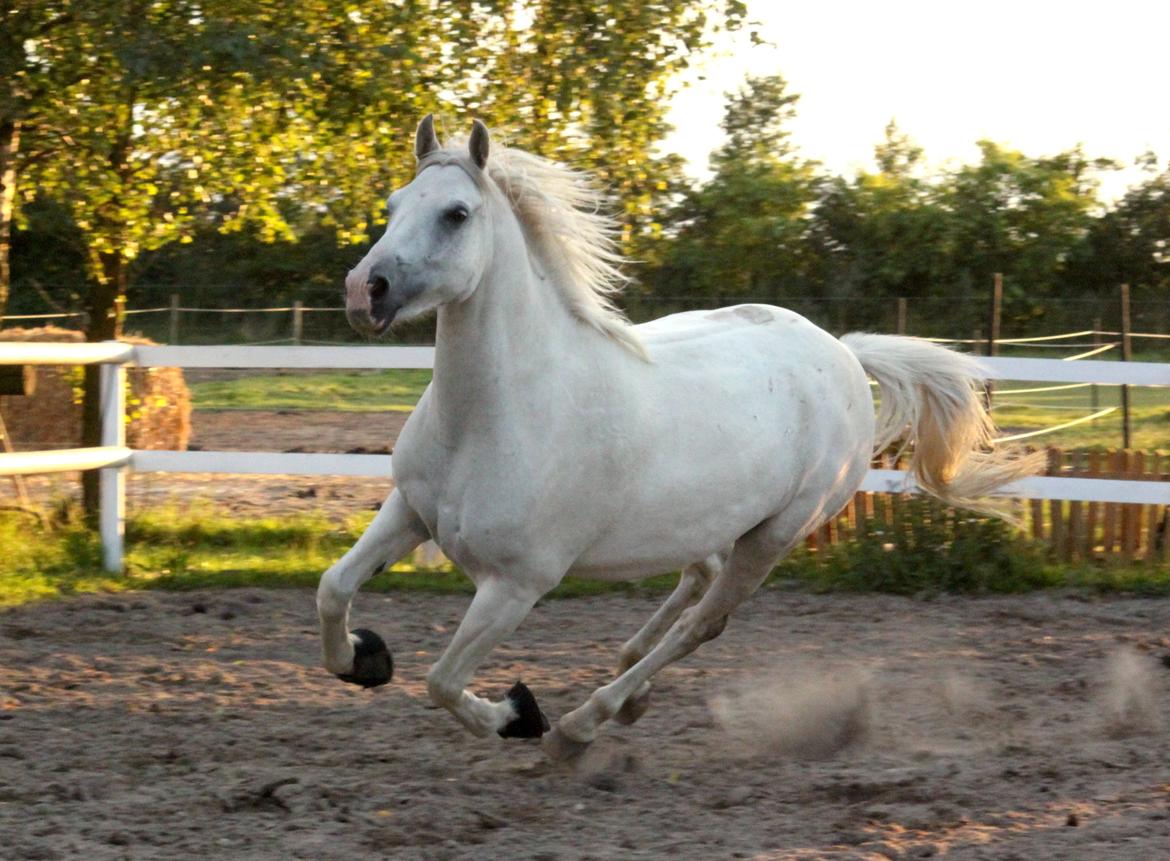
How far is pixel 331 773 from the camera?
13.3 ft

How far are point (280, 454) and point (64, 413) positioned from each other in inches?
272

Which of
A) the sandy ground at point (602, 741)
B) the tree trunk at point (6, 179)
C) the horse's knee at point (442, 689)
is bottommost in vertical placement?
the sandy ground at point (602, 741)

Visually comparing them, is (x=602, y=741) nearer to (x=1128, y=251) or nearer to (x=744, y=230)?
(x=744, y=230)

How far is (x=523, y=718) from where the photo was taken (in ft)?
14.1

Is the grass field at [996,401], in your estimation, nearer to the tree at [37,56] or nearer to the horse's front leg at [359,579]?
the tree at [37,56]

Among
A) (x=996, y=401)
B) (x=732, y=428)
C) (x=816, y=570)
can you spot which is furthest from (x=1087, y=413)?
(x=732, y=428)

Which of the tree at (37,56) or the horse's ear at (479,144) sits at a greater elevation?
the tree at (37,56)

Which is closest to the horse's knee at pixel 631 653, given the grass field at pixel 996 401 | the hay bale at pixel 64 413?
the hay bale at pixel 64 413

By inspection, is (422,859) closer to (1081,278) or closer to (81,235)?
(81,235)

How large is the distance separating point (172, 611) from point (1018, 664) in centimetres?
376

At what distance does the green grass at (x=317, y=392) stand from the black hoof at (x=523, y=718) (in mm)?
12942

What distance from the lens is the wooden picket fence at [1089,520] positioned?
24.8ft

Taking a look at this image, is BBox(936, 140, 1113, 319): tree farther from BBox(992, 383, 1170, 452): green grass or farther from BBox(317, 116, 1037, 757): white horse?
BBox(317, 116, 1037, 757): white horse

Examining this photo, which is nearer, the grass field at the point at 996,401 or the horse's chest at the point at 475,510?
the horse's chest at the point at 475,510
